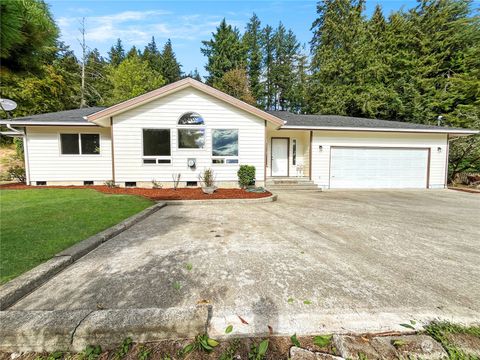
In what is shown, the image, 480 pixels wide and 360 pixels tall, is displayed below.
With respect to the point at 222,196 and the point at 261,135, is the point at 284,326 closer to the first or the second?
the point at 222,196

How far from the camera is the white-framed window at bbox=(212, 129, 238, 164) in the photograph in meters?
9.41

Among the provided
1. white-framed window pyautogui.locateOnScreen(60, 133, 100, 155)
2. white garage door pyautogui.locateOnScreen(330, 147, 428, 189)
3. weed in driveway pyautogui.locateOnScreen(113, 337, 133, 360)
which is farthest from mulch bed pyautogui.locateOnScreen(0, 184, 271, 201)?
Result: weed in driveway pyautogui.locateOnScreen(113, 337, 133, 360)

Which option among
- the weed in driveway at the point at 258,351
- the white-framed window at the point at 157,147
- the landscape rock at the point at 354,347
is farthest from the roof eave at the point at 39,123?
the landscape rock at the point at 354,347

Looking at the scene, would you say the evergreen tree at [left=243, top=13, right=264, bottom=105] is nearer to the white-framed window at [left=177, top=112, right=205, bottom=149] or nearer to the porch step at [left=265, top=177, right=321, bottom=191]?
the porch step at [left=265, top=177, right=321, bottom=191]

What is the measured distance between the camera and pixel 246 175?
9242 mm

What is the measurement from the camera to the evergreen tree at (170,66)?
35969 mm

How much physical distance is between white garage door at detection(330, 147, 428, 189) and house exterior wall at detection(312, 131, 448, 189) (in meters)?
0.25

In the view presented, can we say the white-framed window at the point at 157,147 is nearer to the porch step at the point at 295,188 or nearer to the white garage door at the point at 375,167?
the porch step at the point at 295,188

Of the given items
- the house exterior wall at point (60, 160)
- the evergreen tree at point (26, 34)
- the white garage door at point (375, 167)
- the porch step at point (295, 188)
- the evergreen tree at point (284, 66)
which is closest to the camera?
the evergreen tree at point (26, 34)

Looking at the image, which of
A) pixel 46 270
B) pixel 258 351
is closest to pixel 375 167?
pixel 258 351

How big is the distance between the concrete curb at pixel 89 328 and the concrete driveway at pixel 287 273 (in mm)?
249

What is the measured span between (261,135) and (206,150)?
8.09ft

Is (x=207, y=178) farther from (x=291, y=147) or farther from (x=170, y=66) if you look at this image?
(x=170, y=66)

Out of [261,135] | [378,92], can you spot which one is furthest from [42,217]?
[378,92]
